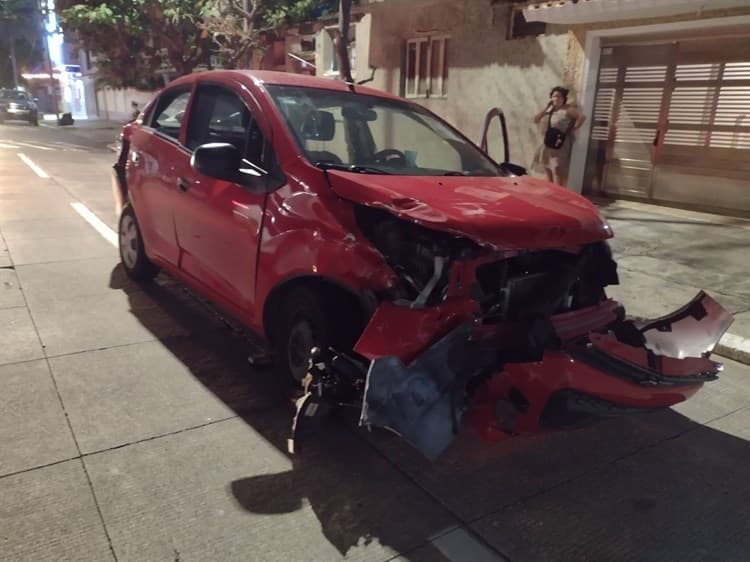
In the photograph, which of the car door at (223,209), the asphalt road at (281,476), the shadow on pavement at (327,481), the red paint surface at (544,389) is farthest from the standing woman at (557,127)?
the red paint surface at (544,389)

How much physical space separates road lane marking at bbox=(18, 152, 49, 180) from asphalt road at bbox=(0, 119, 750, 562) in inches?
375

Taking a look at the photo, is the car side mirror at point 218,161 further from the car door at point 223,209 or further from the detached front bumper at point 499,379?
the detached front bumper at point 499,379

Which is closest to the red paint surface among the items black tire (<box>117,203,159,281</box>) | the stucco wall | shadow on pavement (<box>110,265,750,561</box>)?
shadow on pavement (<box>110,265,750,561</box>)

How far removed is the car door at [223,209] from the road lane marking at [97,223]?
3310 millimetres

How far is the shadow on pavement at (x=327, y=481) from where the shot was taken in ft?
8.07

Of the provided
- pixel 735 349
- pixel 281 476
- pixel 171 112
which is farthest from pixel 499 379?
pixel 171 112

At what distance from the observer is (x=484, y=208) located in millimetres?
2723

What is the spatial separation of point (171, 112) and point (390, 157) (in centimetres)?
209

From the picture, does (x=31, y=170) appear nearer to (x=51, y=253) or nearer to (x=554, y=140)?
(x=51, y=253)

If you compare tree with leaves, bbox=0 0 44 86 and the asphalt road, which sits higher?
tree with leaves, bbox=0 0 44 86

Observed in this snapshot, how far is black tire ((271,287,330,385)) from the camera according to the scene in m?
2.99

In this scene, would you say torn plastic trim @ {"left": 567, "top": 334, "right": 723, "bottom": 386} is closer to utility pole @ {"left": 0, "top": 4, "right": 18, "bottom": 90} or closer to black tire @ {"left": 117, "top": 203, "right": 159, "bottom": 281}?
black tire @ {"left": 117, "top": 203, "right": 159, "bottom": 281}

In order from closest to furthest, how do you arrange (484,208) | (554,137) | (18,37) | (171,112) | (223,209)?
1. (484,208)
2. (223,209)
3. (171,112)
4. (554,137)
5. (18,37)

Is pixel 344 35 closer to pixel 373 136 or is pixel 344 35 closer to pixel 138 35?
pixel 373 136
